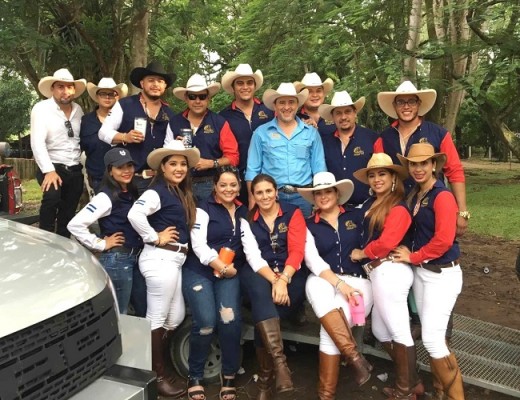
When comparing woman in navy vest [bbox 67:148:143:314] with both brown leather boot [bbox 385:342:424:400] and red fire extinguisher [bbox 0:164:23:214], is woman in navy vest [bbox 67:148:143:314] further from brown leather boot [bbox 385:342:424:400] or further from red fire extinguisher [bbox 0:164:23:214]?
brown leather boot [bbox 385:342:424:400]

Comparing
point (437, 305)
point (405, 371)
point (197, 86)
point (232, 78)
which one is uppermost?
point (232, 78)

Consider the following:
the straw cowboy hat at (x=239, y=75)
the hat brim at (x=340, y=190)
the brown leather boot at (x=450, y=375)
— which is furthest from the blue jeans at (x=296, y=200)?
the brown leather boot at (x=450, y=375)

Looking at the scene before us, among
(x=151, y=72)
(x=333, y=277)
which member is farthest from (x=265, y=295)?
(x=151, y=72)

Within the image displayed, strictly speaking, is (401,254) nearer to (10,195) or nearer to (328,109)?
(328,109)

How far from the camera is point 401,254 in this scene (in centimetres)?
403

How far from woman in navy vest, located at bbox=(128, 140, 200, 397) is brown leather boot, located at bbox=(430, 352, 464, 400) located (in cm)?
195

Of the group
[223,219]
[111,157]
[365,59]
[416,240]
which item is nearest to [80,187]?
[111,157]

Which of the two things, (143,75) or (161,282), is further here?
(143,75)

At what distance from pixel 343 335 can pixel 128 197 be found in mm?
2053

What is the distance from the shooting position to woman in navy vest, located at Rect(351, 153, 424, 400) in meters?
3.95

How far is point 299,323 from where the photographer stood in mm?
4570

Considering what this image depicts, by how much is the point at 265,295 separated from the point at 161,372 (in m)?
1.04

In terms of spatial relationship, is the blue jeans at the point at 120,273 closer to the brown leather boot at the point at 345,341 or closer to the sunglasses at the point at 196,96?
the brown leather boot at the point at 345,341

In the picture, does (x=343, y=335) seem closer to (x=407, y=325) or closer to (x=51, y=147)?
(x=407, y=325)
